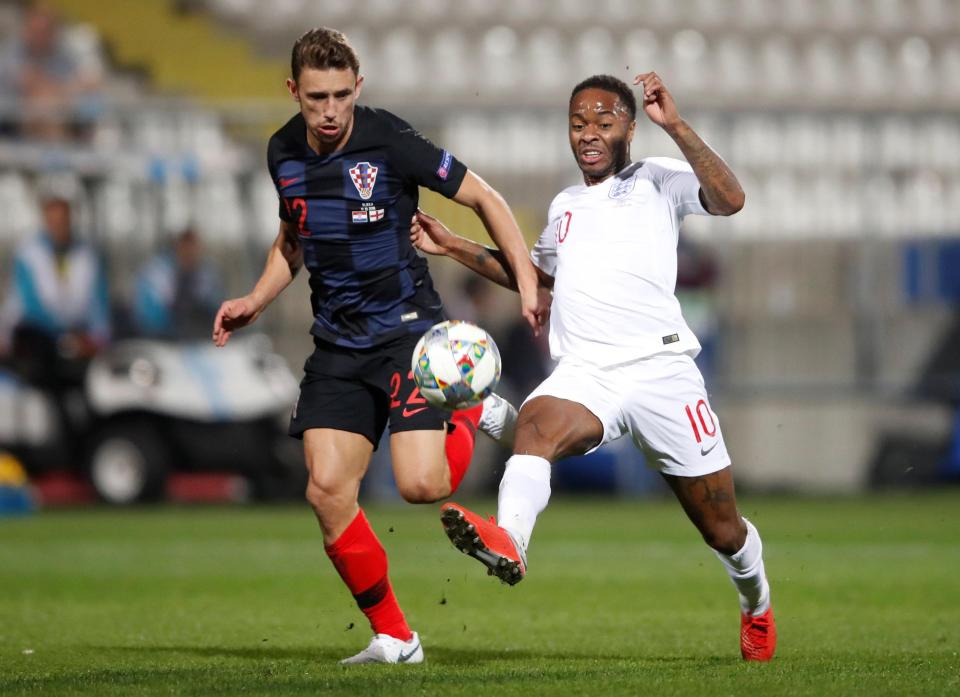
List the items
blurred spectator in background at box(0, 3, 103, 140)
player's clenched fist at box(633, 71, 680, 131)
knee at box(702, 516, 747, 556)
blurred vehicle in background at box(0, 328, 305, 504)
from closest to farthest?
1. player's clenched fist at box(633, 71, 680, 131)
2. knee at box(702, 516, 747, 556)
3. blurred vehicle in background at box(0, 328, 305, 504)
4. blurred spectator in background at box(0, 3, 103, 140)

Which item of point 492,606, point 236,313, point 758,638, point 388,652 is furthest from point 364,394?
point 492,606

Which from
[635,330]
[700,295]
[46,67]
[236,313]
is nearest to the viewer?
[635,330]

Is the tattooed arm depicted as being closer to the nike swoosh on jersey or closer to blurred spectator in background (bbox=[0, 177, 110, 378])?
the nike swoosh on jersey

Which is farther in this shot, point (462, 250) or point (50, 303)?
point (50, 303)

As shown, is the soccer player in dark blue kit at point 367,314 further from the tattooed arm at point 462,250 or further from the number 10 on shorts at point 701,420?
the number 10 on shorts at point 701,420

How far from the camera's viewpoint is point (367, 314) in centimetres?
621

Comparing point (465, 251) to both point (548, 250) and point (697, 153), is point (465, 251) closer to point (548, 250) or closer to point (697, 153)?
point (548, 250)

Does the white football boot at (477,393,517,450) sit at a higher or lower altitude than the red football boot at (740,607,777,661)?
higher

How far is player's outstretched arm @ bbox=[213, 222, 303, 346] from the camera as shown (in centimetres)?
634

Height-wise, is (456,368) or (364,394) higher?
(456,368)

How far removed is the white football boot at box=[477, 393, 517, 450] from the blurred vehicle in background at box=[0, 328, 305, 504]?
7.55 m

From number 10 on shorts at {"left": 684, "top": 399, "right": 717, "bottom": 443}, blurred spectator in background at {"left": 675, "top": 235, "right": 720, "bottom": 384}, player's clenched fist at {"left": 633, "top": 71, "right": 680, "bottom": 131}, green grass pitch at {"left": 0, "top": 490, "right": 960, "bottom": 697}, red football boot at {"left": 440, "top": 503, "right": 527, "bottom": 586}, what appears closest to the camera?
red football boot at {"left": 440, "top": 503, "right": 527, "bottom": 586}

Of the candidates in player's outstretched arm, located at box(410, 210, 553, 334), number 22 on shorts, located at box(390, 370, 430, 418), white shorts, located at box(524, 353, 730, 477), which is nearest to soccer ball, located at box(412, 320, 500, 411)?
white shorts, located at box(524, 353, 730, 477)

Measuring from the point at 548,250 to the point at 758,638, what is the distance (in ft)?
5.54
